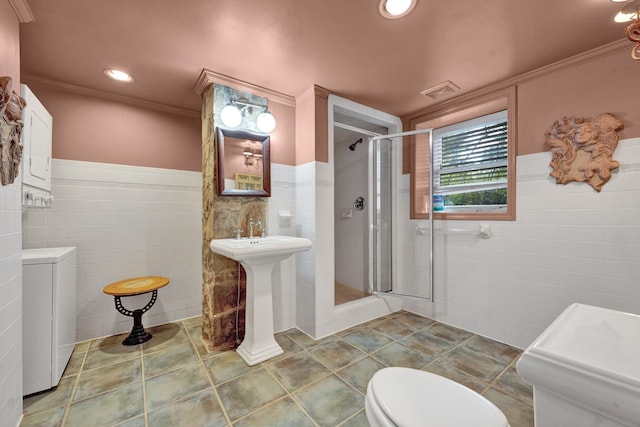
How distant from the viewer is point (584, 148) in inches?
74.0

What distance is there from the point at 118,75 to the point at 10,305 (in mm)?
Result: 1774

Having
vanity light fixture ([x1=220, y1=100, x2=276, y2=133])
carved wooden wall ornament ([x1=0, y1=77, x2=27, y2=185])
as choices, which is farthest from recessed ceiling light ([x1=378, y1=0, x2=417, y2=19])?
carved wooden wall ornament ([x1=0, y1=77, x2=27, y2=185])

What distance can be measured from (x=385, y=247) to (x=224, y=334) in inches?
72.6

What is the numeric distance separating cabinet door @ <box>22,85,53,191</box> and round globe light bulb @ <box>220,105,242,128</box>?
1.11 metres

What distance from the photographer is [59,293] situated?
173 centimetres

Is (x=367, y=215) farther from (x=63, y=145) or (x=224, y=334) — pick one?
(x=63, y=145)

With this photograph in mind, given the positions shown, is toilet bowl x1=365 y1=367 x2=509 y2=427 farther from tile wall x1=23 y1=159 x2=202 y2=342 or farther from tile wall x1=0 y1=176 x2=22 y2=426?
tile wall x1=23 y1=159 x2=202 y2=342

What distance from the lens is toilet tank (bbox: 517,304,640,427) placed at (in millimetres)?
439

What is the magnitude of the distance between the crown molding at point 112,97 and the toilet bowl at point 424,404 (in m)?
2.95

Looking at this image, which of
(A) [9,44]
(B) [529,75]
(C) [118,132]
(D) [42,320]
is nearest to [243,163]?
(C) [118,132]

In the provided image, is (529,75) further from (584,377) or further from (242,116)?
(584,377)

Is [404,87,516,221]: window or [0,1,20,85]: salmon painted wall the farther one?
[404,87,516,221]: window

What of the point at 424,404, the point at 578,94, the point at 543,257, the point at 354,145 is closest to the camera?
the point at 424,404

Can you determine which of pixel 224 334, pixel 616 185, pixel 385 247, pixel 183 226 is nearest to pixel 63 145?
pixel 183 226
